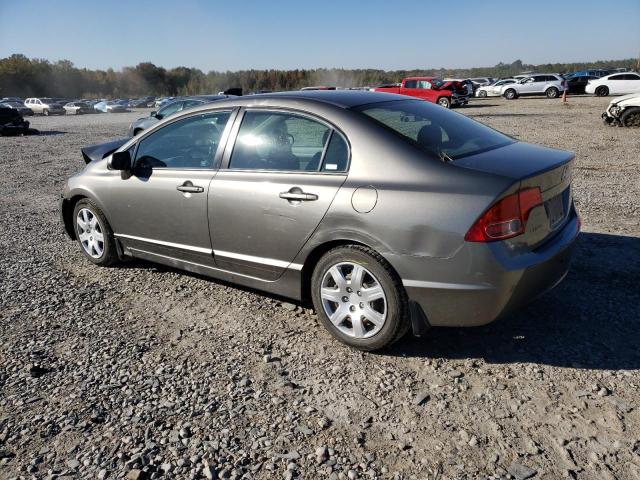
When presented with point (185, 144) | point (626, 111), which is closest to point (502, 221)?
point (185, 144)

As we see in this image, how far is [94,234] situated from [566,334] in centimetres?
428

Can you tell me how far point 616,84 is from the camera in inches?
1257

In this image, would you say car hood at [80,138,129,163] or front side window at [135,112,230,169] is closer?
front side window at [135,112,230,169]

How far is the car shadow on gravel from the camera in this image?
3.17m

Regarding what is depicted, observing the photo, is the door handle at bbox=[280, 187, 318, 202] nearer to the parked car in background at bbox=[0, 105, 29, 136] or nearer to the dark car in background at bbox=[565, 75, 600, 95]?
the parked car in background at bbox=[0, 105, 29, 136]

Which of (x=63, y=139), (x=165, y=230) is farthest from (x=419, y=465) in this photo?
(x=63, y=139)

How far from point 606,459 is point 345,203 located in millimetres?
1874

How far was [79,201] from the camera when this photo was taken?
16.9 ft

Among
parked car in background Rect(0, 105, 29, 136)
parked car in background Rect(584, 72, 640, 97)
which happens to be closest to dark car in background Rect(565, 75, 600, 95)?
parked car in background Rect(584, 72, 640, 97)

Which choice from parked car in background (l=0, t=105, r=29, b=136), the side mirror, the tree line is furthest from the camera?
the tree line

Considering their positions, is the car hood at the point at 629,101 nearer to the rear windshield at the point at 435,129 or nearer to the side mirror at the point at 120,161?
the rear windshield at the point at 435,129

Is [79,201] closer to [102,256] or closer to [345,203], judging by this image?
[102,256]

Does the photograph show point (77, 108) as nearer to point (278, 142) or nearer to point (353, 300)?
point (278, 142)

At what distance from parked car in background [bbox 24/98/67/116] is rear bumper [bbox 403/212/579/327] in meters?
56.8
